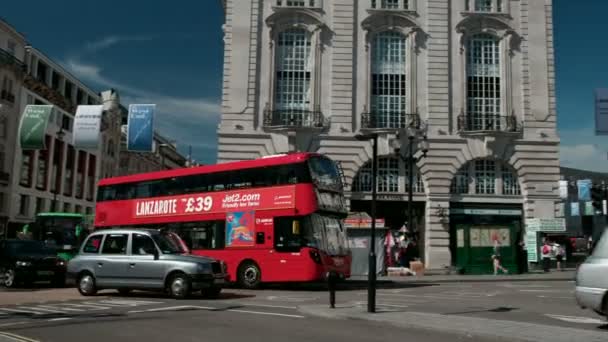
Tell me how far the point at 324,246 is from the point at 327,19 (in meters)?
20.7

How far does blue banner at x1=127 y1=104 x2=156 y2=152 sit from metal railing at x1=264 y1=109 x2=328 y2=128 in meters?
8.19

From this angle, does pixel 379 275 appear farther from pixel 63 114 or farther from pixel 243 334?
pixel 63 114

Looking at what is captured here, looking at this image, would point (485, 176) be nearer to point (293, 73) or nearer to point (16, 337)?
point (293, 73)

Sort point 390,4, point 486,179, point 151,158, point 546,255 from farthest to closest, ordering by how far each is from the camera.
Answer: point 151,158, point 390,4, point 486,179, point 546,255

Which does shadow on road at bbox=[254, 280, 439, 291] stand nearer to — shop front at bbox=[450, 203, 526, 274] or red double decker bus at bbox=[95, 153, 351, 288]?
red double decker bus at bbox=[95, 153, 351, 288]

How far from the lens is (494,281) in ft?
84.0

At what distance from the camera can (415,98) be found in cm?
3644

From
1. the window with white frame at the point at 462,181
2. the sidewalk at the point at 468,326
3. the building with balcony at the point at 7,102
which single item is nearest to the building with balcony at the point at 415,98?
the window with white frame at the point at 462,181

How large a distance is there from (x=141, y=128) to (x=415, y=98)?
629 inches

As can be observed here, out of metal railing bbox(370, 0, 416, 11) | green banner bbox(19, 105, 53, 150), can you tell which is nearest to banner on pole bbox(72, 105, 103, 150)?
green banner bbox(19, 105, 53, 150)

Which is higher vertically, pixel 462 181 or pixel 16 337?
pixel 462 181

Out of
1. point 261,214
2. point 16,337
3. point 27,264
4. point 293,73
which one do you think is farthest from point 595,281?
point 293,73

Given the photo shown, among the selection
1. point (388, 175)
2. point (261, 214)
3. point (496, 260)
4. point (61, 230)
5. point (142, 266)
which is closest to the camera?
point (142, 266)

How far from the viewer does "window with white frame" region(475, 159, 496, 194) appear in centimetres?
3644
